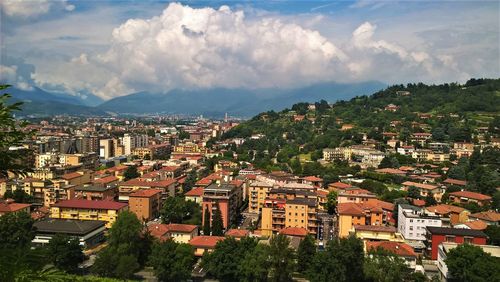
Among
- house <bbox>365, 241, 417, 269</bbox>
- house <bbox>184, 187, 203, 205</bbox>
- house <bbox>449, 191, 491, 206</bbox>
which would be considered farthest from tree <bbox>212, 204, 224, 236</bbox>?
house <bbox>449, 191, 491, 206</bbox>

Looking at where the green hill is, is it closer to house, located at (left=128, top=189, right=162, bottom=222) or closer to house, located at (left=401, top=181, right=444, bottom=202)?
house, located at (left=401, top=181, right=444, bottom=202)

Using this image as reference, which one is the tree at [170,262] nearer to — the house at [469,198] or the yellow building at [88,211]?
the yellow building at [88,211]

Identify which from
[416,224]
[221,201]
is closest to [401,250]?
[416,224]

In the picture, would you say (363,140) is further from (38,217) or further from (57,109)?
(57,109)

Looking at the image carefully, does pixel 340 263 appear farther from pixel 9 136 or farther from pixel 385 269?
pixel 9 136

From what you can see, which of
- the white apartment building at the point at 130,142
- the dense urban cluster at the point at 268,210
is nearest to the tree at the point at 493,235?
the dense urban cluster at the point at 268,210

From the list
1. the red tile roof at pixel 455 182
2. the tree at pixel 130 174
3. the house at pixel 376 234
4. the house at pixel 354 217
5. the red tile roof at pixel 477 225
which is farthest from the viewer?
the tree at pixel 130 174
